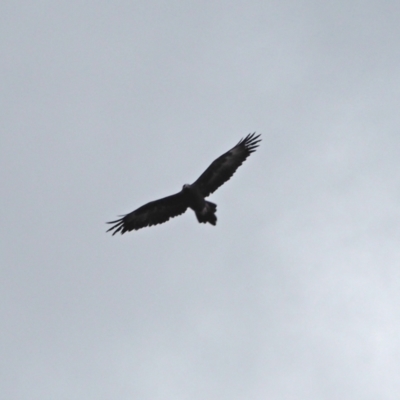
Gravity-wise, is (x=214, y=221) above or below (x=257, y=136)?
below

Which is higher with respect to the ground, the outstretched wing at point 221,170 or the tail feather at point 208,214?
the outstretched wing at point 221,170

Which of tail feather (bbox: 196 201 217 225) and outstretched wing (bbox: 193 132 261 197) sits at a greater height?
outstretched wing (bbox: 193 132 261 197)

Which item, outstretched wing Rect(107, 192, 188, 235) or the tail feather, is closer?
the tail feather

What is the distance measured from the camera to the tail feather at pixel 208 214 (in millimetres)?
18094

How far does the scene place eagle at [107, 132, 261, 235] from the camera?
62.4ft

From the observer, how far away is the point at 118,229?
20078 mm

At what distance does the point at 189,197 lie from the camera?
744 inches

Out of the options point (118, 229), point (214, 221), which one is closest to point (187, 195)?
point (214, 221)

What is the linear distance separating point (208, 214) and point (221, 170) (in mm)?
2152

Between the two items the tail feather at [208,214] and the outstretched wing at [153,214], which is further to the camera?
the outstretched wing at [153,214]

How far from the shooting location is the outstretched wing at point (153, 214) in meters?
19.4

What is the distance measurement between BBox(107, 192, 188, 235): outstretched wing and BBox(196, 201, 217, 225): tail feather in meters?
1.14

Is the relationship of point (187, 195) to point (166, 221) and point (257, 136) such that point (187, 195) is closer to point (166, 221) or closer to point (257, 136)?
point (166, 221)

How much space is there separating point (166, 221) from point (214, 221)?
245 cm
